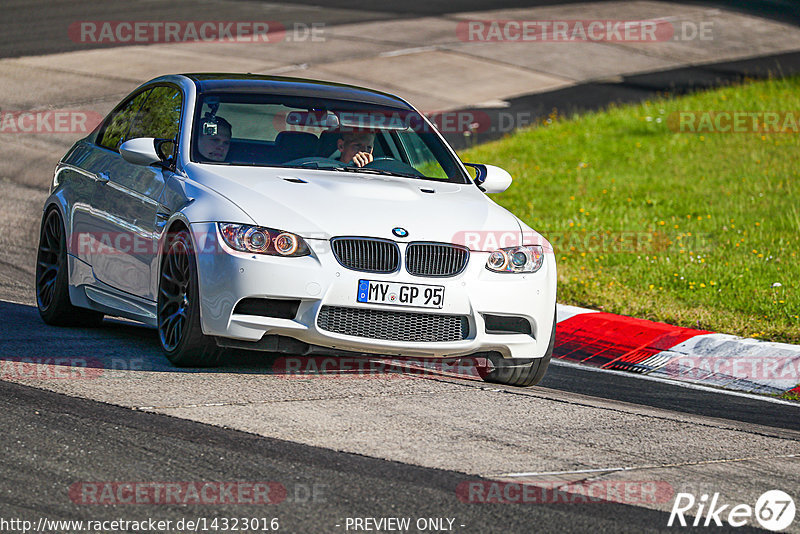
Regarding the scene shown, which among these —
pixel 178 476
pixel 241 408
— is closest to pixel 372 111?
pixel 241 408

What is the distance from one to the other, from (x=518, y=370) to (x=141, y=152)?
251 cm

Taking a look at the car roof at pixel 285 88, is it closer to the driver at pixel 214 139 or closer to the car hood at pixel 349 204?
the driver at pixel 214 139

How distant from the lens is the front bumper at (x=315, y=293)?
6.41 metres

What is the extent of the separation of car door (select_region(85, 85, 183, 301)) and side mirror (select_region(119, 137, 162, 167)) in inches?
4.2

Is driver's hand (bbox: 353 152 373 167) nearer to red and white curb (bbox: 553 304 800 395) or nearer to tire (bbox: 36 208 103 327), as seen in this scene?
tire (bbox: 36 208 103 327)

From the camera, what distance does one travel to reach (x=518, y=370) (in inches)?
282

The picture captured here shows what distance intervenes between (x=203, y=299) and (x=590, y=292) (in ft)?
15.6

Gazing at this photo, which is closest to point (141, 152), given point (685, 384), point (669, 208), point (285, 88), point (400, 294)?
point (285, 88)

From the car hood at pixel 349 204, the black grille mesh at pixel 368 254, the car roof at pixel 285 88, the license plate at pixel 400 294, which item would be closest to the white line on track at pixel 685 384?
the car hood at pixel 349 204

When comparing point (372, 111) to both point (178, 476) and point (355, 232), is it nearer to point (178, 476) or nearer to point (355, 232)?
point (355, 232)

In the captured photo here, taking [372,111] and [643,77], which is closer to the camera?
[372,111]

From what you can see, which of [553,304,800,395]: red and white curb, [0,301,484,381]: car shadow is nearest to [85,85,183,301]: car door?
[0,301,484,381]: car shadow

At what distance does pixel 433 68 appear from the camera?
23.6 m

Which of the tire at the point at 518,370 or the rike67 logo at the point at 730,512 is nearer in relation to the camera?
the rike67 logo at the point at 730,512
